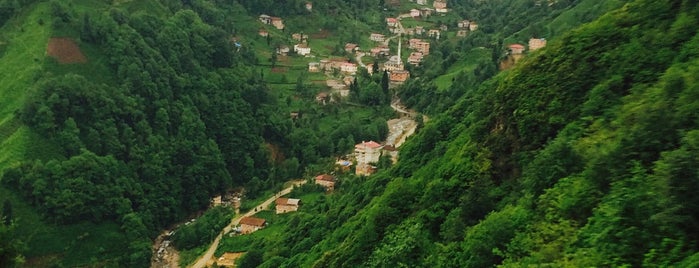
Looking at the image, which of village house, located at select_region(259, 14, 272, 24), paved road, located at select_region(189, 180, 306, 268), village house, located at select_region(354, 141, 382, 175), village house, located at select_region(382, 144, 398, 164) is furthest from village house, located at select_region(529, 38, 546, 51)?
village house, located at select_region(259, 14, 272, 24)

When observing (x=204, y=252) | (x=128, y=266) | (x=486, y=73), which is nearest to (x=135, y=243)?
(x=128, y=266)

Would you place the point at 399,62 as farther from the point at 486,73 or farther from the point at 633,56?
the point at 633,56

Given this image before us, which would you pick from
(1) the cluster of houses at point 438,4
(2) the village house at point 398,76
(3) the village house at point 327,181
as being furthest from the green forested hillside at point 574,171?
(1) the cluster of houses at point 438,4

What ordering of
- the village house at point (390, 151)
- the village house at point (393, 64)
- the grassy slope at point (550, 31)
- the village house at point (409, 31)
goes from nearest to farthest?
the village house at point (390, 151) → the grassy slope at point (550, 31) → the village house at point (393, 64) → the village house at point (409, 31)

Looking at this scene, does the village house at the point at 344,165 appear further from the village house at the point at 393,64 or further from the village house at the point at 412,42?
the village house at the point at 412,42

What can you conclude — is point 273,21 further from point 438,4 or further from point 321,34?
point 438,4

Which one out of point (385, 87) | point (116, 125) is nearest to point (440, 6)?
point (385, 87)

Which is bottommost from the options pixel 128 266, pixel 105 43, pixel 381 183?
pixel 128 266
